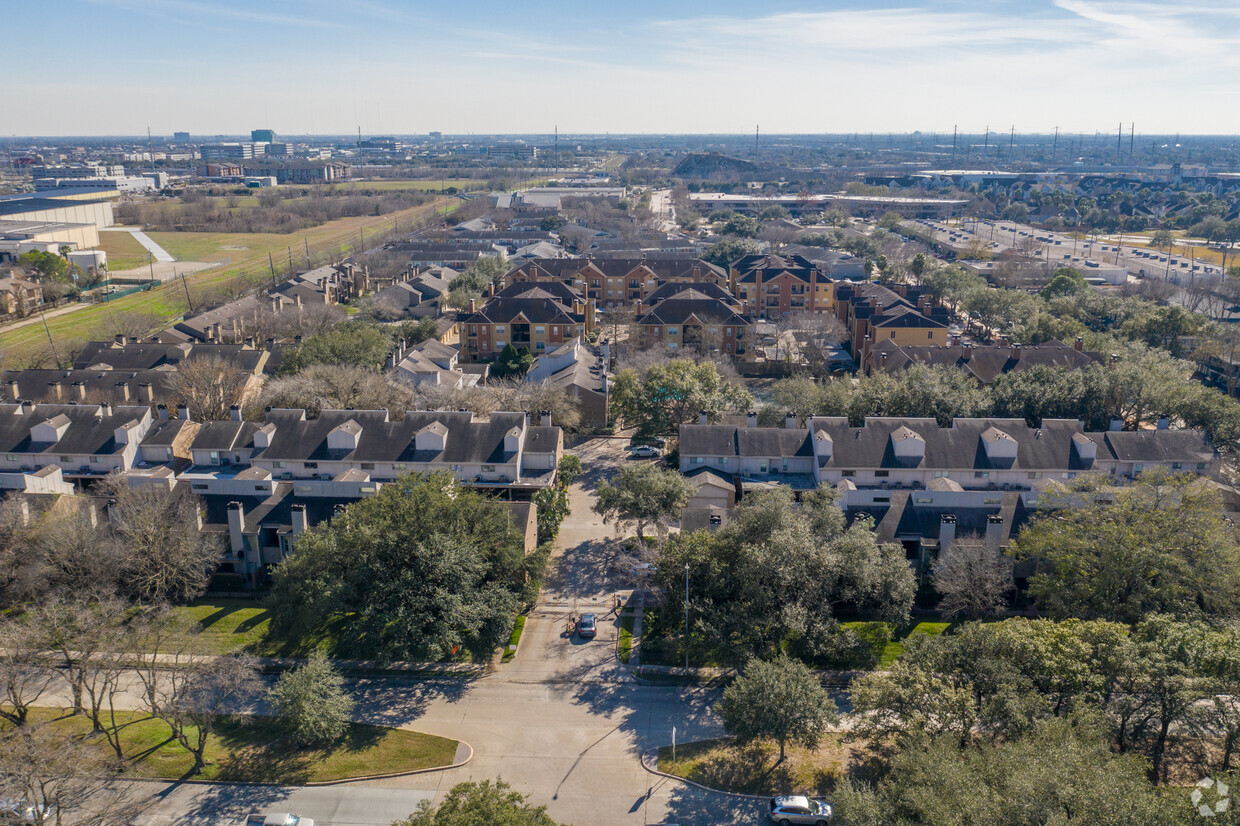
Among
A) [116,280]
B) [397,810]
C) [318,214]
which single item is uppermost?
[318,214]

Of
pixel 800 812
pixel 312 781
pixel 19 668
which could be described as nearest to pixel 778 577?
pixel 800 812

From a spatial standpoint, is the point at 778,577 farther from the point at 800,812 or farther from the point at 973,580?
the point at 973,580

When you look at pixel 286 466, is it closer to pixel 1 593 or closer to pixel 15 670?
pixel 1 593

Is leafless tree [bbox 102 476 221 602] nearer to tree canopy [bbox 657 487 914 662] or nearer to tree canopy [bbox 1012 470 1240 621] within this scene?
tree canopy [bbox 657 487 914 662]

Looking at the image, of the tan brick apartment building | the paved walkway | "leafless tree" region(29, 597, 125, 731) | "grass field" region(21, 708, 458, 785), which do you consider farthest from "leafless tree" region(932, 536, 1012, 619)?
the paved walkway

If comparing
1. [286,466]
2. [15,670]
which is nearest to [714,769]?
[15,670]

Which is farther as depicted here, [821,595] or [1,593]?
[1,593]

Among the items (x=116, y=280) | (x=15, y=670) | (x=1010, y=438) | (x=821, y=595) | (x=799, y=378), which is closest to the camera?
(x=15, y=670)
